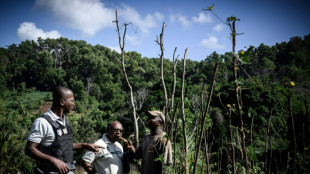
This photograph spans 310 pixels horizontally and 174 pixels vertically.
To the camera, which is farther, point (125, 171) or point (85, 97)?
point (85, 97)

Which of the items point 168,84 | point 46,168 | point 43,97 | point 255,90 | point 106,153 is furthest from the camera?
point 43,97

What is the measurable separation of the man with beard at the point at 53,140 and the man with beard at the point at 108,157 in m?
0.40

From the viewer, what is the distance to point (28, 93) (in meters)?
46.8

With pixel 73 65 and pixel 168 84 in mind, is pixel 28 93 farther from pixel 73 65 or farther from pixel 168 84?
pixel 168 84

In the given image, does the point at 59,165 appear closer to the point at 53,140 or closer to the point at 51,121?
the point at 53,140

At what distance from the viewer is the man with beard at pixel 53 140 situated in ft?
5.20

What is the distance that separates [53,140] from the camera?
1731mm

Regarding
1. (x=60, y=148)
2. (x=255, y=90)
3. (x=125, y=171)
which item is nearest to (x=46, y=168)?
(x=60, y=148)

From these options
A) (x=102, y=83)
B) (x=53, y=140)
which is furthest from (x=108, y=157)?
(x=102, y=83)

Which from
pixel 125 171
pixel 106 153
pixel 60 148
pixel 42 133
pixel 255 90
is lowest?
pixel 125 171

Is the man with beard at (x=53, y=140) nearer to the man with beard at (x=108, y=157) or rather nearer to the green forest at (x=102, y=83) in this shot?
the man with beard at (x=108, y=157)

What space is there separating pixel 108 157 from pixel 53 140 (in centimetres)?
77

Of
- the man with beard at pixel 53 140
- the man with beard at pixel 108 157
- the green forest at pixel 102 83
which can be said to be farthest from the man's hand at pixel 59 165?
the green forest at pixel 102 83

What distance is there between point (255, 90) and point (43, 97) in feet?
141
